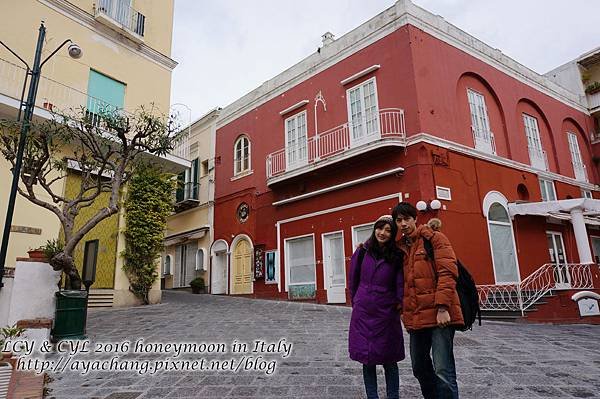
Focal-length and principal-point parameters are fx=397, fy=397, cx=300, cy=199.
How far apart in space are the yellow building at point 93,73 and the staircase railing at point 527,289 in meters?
9.09

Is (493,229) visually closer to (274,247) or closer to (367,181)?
Result: (367,181)

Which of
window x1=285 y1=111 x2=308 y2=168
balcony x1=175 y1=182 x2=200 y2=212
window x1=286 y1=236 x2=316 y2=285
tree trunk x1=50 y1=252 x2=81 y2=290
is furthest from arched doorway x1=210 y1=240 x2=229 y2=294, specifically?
tree trunk x1=50 y1=252 x2=81 y2=290

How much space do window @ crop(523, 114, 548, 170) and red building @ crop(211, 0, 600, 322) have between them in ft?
0.23

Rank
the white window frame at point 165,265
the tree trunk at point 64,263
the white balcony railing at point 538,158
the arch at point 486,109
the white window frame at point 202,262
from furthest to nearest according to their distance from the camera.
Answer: the white window frame at point 165,265
the white window frame at point 202,262
the white balcony railing at point 538,158
the arch at point 486,109
the tree trunk at point 64,263

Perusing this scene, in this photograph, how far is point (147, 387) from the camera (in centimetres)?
395

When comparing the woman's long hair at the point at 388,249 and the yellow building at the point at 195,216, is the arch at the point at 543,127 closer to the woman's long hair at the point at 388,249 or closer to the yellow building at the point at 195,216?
the yellow building at the point at 195,216

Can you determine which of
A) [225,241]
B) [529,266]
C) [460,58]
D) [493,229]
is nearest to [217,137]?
[225,241]

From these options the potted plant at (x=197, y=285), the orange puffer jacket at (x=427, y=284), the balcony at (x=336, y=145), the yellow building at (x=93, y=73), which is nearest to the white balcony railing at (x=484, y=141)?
the balcony at (x=336, y=145)

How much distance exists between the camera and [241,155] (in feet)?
53.7

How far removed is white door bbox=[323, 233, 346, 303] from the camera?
11562 mm

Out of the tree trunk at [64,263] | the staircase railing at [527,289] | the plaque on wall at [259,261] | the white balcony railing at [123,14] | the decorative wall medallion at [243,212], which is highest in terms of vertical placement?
the white balcony railing at [123,14]

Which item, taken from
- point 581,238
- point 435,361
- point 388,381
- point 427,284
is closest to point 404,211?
point 427,284

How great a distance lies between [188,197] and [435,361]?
55.1 ft

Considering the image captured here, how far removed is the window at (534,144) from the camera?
1385 centimetres
